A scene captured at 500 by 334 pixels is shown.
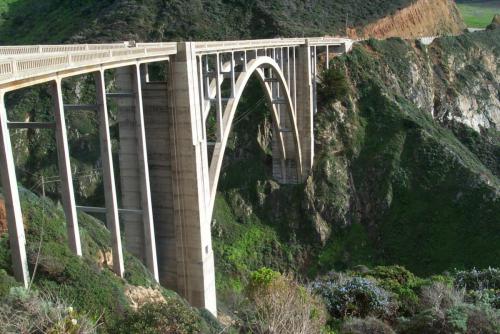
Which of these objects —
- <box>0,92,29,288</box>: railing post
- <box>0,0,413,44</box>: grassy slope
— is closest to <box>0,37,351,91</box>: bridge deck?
<box>0,92,29,288</box>: railing post

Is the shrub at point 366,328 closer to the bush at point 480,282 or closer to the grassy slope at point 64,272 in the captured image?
the grassy slope at point 64,272

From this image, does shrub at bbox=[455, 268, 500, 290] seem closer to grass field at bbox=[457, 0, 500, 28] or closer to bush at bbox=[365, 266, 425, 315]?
bush at bbox=[365, 266, 425, 315]

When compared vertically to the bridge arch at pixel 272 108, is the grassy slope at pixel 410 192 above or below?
below

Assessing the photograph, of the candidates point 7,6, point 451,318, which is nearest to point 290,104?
point 451,318

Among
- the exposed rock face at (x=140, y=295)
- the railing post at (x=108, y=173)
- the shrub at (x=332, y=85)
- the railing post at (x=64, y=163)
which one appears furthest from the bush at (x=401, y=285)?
the shrub at (x=332, y=85)

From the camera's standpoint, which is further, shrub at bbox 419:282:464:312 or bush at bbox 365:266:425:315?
bush at bbox 365:266:425:315

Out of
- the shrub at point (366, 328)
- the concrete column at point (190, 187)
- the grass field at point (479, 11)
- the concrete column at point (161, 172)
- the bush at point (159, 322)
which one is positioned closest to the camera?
the bush at point (159, 322)

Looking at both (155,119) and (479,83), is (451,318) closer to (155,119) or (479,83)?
(155,119)
